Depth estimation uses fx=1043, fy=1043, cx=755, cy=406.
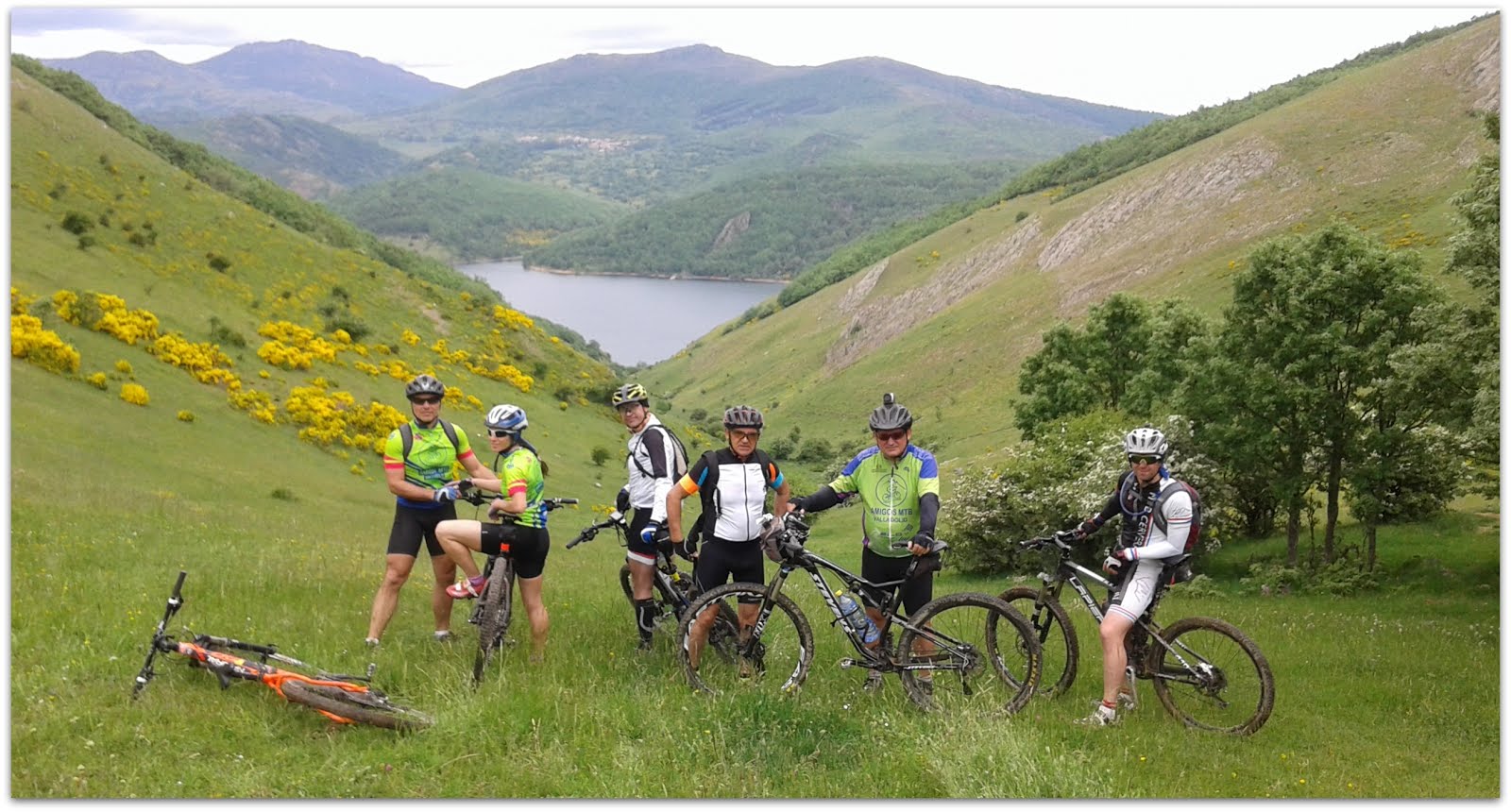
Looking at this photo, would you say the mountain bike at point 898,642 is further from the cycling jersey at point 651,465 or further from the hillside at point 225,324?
the hillside at point 225,324

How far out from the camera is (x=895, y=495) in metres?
9.22

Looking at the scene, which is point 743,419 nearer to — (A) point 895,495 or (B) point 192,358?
(A) point 895,495

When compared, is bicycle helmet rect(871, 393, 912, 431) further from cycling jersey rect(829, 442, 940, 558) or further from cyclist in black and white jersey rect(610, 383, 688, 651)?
Result: cyclist in black and white jersey rect(610, 383, 688, 651)

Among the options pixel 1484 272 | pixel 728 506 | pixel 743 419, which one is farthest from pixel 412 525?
pixel 1484 272

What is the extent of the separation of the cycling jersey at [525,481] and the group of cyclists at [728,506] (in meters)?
0.01

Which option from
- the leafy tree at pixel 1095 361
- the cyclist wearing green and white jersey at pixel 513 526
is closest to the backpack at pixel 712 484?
the cyclist wearing green and white jersey at pixel 513 526

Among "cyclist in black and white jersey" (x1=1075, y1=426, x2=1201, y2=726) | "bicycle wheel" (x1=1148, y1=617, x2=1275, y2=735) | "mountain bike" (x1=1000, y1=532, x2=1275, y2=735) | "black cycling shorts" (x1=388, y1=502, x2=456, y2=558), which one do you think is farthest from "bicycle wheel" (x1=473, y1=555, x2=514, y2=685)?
"bicycle wheel" (x1=1148, y1=617, x2=1275, y2=735)

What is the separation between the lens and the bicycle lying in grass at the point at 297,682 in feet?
25.2

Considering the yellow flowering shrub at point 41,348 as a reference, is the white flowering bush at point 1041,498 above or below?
below

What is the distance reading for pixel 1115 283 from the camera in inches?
3563

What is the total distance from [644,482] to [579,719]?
273 centimetres

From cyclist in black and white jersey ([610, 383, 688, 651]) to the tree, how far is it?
17710 millimetres

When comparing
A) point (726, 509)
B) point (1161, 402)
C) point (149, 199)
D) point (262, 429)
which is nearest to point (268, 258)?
point (149, 199)

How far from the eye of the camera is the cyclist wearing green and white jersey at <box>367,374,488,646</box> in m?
9.70
